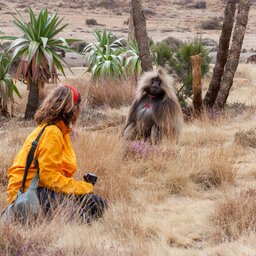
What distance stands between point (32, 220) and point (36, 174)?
45cm

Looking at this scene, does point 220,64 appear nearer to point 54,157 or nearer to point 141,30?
point 141,30

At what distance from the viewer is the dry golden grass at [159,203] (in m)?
4.66

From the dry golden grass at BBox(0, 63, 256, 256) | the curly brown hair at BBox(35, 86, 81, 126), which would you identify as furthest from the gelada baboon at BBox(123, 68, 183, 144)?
the curly brown hair at BBox(35, 86, 81, 126)

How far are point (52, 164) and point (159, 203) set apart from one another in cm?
154

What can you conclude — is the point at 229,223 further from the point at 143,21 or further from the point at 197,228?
the point at 143,21

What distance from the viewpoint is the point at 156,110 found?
8789 mm

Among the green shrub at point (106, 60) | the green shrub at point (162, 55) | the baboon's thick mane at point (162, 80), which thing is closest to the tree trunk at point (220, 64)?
the green shrub at point (162, 55)

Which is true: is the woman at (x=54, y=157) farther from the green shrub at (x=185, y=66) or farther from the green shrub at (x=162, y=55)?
the green shrub at (x=162, y=55)

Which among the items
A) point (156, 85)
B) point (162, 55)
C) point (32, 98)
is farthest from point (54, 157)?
point (162, 55)

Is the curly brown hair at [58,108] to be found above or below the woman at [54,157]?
above

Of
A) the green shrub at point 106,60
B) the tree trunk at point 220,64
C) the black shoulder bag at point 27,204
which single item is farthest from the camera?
the green shrub at point 106,60

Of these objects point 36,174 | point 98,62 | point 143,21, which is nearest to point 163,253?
point 36,174

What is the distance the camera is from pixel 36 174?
543 centimetres

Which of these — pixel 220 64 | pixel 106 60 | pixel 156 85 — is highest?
pixel 156 85
